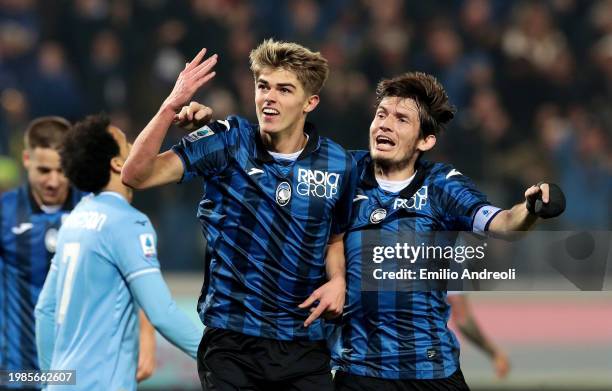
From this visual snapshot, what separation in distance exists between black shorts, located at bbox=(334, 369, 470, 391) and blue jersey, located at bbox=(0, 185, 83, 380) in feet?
6.30

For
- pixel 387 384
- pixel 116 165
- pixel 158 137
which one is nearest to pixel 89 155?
pixel 116 165

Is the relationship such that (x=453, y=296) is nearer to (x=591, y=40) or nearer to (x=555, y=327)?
(x=555, y=327)

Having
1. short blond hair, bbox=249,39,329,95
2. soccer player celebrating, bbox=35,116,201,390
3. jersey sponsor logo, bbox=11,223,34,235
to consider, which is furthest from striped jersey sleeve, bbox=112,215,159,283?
jersey sponsor logo, bbox=11,223,34,235

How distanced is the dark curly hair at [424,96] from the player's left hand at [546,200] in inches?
27.5

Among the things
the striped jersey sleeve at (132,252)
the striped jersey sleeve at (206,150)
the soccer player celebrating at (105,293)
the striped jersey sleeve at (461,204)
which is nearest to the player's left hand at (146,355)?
the soccer player celebrating at (105,293)

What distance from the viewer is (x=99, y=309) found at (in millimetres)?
4750

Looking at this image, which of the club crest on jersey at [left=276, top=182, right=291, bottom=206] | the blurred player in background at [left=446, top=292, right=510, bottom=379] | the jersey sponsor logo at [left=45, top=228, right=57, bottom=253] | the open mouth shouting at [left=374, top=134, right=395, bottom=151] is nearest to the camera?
the club crest on jersey at [left=276, top=182, right=291, bottom=206]

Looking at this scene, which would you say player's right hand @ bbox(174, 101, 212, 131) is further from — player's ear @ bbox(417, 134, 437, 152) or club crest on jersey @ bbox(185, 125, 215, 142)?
player's ear @ bbox(417, 134, 437, 152)

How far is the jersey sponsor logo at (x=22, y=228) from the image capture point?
5.92 metres

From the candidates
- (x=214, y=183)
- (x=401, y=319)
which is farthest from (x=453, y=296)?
(x=214, y=183)

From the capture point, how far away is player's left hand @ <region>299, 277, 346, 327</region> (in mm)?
4477

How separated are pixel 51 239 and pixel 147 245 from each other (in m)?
1.26

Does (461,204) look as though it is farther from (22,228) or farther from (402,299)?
(22,228)

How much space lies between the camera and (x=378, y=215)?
4.80m
